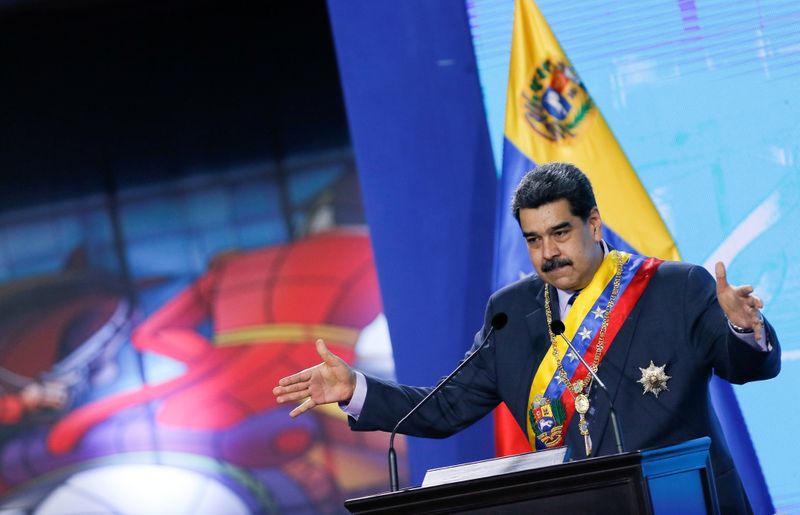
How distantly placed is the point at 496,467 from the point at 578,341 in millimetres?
498

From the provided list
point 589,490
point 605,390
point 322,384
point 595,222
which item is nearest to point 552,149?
point 595,222

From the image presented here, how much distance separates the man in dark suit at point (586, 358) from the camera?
2.02m

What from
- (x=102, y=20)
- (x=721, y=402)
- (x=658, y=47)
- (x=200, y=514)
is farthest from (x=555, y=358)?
(x=102, y=20)

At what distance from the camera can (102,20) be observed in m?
6.66

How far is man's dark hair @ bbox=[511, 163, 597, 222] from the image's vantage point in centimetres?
209

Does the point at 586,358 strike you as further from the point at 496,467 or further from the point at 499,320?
the point at 496,467

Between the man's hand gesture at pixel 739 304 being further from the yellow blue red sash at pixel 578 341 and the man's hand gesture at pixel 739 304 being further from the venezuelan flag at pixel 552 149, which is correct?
the venezuelan flag at pixel 552 149

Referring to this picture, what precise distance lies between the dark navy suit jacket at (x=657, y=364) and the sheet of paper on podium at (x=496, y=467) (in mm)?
339

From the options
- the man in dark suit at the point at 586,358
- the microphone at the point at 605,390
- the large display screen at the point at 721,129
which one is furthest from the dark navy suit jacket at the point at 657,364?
the large display screen at the point at 721,129

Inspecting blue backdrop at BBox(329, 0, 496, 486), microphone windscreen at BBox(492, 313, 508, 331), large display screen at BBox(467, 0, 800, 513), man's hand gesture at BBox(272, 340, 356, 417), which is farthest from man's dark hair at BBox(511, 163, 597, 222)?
blue backdrop at BBox(329, 0, 496, 486)

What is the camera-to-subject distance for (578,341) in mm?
2109

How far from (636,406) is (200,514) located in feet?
15.9

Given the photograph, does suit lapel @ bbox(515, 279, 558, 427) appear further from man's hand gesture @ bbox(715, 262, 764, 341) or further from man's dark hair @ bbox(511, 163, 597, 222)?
man's hand gesture @ bbox(715, 262, 764, 341)

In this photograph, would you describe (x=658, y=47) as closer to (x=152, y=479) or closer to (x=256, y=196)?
(x=256, y=196)
